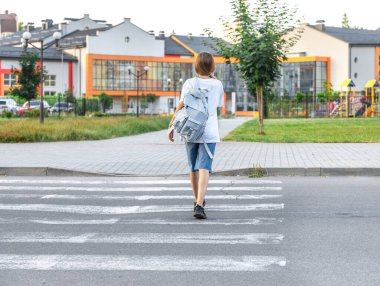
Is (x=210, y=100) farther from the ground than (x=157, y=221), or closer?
farther from the ground

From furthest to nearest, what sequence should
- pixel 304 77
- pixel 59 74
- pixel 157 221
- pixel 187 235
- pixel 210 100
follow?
pixel 59 74 < pixel 304 77 < pixel 210 100 < pixel 157 221 < pixel 187 235

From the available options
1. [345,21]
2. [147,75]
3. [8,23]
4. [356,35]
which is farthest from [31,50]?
[345,21]

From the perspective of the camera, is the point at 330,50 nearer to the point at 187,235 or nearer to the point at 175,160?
the point at 175,160

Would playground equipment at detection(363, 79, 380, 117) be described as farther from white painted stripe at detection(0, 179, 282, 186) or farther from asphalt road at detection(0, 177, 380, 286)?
asphalt road at detection(0, 177, 380, 286)

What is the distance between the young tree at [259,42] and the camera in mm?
27891

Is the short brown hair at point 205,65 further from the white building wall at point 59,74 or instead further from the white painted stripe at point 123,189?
the white building wall at point 59,74

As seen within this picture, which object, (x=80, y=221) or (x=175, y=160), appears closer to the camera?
(x=80, y=221)

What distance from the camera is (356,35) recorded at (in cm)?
10731

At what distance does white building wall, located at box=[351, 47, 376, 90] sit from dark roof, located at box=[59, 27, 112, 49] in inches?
1341

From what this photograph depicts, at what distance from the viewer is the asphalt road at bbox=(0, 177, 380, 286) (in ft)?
18.8

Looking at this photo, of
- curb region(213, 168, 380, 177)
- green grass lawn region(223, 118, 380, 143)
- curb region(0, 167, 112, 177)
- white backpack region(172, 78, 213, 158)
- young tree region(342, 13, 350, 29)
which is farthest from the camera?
Answer: young tree region(342, 13, 350, 29)

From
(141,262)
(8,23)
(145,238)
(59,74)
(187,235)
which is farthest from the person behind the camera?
(8,23)

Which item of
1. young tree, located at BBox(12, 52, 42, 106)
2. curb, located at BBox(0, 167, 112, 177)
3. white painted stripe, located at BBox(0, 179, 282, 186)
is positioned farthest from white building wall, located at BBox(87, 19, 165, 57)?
white painted stripe, located at BBox(0, 179, 282, 186)

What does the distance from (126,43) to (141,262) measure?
102449mm
